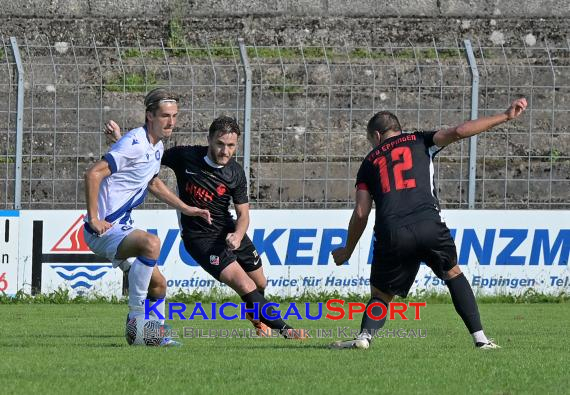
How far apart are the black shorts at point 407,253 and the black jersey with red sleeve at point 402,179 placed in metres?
0.07

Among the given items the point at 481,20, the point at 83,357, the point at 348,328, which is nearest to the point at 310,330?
the point at 348,328

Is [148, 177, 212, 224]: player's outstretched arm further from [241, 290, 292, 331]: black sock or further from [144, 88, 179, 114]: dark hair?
[144, 88, 179, 114]: dark hair

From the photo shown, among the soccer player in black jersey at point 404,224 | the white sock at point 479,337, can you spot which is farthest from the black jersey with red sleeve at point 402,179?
the white sock at point 479,337

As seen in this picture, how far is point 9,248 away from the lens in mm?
14945

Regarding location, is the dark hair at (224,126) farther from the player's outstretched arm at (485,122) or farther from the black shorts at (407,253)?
the player's outstretched arm at (485,122)

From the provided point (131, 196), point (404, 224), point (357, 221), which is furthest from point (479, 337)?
point (131, 196)

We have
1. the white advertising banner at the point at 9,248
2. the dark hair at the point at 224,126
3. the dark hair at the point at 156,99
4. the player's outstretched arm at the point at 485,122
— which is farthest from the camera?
the white advertising banner at the point at 9,248

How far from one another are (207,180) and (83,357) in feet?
9.72

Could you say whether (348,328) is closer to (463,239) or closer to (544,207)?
(463,239)

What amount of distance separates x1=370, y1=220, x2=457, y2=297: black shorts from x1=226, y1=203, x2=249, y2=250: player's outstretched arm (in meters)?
1.57

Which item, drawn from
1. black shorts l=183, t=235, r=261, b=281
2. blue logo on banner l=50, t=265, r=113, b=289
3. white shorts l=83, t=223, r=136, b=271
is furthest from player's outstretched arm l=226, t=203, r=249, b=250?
blue logo on banner l=50, t=265, r=113, b=289

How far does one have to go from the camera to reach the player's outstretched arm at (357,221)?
8570 millimetres

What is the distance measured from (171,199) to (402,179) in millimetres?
2203

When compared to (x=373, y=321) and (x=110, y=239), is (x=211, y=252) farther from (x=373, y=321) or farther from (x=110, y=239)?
(x=373, y=321)
